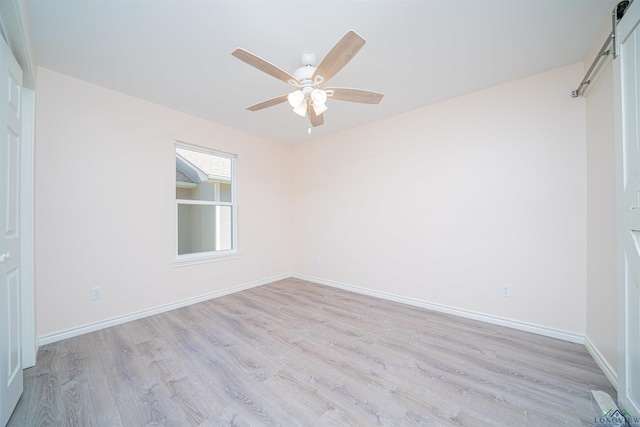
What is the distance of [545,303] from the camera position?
7.47 ft

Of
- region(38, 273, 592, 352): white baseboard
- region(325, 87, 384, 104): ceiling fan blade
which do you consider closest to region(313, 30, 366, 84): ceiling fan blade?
region(325, 87, 384, 104): ceiling fan blade

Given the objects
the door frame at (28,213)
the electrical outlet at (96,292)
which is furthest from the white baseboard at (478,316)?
the door frame at (28,213)

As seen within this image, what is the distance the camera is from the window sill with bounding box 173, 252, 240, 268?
3128mm

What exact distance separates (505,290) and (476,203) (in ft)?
3.16

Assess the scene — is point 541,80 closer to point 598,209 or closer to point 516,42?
point 516,42

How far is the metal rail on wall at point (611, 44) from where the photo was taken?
4.44 feet

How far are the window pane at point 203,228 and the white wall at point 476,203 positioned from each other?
70.1 inches

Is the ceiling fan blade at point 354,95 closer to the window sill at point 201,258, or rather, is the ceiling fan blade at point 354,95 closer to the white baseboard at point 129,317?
the window sill at point 201,258

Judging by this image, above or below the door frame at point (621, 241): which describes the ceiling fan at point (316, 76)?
above

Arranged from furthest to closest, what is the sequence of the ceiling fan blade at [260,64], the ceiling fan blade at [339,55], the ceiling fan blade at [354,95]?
1. the ceiling fan blade at [354,95]
2. the ceiling fan blade at [260,64]
3. the ceiling fan blade at [339,55]

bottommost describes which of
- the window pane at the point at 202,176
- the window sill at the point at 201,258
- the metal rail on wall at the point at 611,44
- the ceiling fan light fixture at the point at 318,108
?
the window sill at the point at 201,258

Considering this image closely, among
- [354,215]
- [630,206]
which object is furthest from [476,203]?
→ [354,215]

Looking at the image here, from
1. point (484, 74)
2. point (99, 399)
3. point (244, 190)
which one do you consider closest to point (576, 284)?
point (484, 74)

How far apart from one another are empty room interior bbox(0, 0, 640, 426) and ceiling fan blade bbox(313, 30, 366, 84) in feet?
0.06
